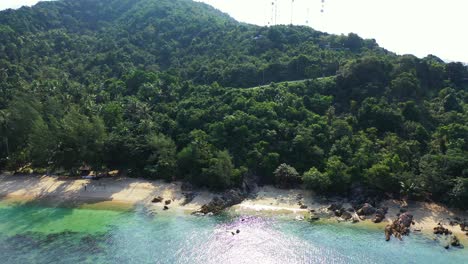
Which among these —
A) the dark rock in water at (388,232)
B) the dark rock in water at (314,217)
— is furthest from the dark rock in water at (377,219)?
the dark rock in water at (314,217)

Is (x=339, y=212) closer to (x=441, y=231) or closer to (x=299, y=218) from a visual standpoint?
(x=299, y=218)

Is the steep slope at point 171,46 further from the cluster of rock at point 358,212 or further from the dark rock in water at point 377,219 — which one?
the dark rock in water at point 377,219

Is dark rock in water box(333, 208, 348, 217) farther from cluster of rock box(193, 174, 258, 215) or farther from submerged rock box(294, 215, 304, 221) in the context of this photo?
cluster of rock box(193, 174, 258, 215)

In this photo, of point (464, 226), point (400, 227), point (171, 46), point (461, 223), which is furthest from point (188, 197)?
point (171, 46)

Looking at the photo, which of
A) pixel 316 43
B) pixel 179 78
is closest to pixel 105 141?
pixel 179 78

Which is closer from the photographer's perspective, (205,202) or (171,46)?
(205,202)

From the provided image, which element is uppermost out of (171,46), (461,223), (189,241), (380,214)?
(171,46)

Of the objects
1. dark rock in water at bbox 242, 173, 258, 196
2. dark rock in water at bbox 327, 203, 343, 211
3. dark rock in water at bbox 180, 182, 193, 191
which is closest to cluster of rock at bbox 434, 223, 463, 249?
dark rock in water at bbox 327, 203, 343, 211
